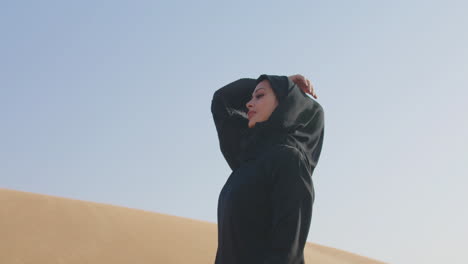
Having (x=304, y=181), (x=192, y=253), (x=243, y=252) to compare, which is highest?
(x=304, y=181)

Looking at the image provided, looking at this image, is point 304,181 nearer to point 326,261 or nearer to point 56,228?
point 56,228

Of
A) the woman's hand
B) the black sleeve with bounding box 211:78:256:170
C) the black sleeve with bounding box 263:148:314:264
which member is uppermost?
the woman's hand

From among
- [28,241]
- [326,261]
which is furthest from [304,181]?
[326,261]

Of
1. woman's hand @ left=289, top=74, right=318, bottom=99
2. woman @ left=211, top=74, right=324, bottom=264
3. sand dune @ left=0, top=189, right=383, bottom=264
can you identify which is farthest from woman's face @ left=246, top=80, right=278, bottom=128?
sand dune @ left=0, top=189, right=383, bottom=264

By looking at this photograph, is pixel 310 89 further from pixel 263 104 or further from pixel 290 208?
pixel 290 208

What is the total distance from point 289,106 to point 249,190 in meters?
0.48

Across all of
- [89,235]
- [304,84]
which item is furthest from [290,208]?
[89,235]

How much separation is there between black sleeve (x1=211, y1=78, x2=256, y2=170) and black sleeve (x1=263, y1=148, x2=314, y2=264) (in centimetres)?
60

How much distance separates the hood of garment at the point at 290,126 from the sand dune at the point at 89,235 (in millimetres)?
11556

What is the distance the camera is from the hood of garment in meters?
2.58

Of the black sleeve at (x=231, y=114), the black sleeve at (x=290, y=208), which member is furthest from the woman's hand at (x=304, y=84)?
the black sleeve at (x=290, y=208)

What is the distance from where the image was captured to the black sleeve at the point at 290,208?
2.25m

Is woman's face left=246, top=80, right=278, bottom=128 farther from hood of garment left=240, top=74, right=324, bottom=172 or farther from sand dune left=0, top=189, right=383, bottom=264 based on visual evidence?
sand dune left=0, top=189, right=383, bottom=264

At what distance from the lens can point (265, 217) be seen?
242cm
